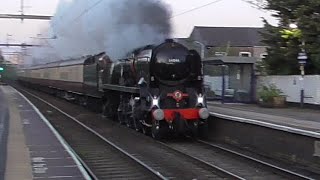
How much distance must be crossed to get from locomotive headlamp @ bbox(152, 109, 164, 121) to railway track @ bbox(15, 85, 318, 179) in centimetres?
73

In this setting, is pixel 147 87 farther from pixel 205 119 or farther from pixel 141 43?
pixel 141 43

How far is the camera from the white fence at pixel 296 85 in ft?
86.0

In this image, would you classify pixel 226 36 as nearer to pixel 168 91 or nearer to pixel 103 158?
pixel 168 91

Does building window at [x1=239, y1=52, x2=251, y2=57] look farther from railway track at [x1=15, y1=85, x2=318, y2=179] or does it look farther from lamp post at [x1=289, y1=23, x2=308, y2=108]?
railway track at [x1=15, y1=85, x2=318, y2=179]

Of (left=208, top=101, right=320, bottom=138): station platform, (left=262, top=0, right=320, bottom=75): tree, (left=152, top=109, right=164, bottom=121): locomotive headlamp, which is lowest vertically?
(left=208, top=101, right=320, bottom=138): station platform

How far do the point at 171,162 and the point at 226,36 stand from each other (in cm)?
7386

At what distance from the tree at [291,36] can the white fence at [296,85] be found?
596 millimetres

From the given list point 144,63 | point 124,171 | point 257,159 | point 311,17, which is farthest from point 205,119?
point 311,17

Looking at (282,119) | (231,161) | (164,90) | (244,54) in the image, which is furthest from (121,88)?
(244,54)

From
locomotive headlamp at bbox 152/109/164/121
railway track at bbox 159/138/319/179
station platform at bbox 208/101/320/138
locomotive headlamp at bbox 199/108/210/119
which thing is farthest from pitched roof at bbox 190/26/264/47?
railway track at bbox 159/138/319/179

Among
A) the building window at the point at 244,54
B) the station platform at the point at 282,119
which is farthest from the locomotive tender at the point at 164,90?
the building window at the point at 244,54

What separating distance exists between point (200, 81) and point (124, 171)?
6.28 m

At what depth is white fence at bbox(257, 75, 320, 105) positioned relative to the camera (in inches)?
1032

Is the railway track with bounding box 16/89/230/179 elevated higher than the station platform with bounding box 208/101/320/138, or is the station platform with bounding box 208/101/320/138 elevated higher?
the station platform with bounding box 208/101/320/138
